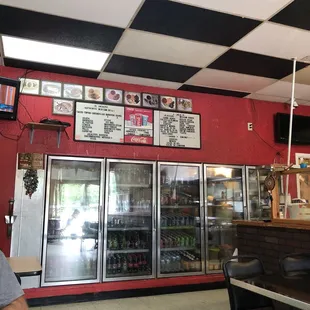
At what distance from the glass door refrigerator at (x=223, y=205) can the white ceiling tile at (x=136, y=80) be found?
1380mm

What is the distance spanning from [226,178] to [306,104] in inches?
90.7

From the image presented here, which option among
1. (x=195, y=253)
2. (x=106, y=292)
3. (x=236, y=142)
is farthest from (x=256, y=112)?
(x=106, y=292)

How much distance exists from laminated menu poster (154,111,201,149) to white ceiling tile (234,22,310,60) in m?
1.53

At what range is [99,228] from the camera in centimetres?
418

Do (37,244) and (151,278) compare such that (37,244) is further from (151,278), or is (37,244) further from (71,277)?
(151,278)

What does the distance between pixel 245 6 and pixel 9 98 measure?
2929 millimetres

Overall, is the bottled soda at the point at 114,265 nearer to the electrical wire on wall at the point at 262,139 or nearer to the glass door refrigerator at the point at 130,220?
the glass door refrigerator at the point at 130,220

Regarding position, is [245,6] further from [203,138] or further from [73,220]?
[73,220]

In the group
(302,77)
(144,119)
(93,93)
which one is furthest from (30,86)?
(302,77)

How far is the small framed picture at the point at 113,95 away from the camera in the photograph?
4578 mm

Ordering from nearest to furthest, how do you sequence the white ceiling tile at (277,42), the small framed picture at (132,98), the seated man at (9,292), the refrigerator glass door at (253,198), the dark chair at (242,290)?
1. the seated man at (9,292)
2. the dark chair at (242,290)
3. the white ceiling tile at (277,42)
4. the small framed picture at (132,98)
5. the refrigerator glass door at (253,198)

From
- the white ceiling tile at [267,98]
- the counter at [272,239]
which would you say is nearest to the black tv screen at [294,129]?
the white ceiling tile at [267,98]

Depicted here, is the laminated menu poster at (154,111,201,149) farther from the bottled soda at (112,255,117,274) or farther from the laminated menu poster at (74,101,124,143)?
the bottled soda at (112,255,117,274)

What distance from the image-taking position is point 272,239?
3373 mm
